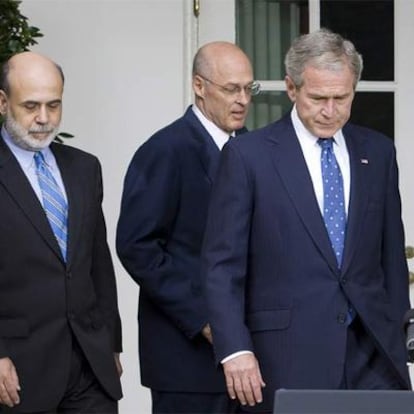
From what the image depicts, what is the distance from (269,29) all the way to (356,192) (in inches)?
99.5

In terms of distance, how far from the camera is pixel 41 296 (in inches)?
221

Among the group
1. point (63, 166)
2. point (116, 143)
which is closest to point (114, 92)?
point (116, 143)

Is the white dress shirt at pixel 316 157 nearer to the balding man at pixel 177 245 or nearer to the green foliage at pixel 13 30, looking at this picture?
the balding man at pixel 177 245

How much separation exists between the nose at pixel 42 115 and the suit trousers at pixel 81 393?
743 millimetres

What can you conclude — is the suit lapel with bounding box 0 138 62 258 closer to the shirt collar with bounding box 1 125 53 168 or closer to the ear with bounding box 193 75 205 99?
the shirt collar with bounding box 1 125 53 168

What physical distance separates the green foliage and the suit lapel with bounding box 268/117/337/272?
5.08 ft

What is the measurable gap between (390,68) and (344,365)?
2.67 meters

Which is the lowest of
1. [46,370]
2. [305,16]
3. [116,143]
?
[46,370]

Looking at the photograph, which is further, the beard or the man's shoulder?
the man's shoulder

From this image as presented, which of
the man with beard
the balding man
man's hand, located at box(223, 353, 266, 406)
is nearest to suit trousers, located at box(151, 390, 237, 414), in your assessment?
the balding man

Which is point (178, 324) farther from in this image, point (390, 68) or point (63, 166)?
point (390, 68)

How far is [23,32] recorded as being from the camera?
6.77 meters

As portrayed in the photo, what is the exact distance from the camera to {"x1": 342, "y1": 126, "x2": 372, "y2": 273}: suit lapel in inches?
213

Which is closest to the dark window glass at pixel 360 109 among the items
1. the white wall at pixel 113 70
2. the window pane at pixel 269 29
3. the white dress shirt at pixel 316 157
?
the window pane at pixel 269 29
